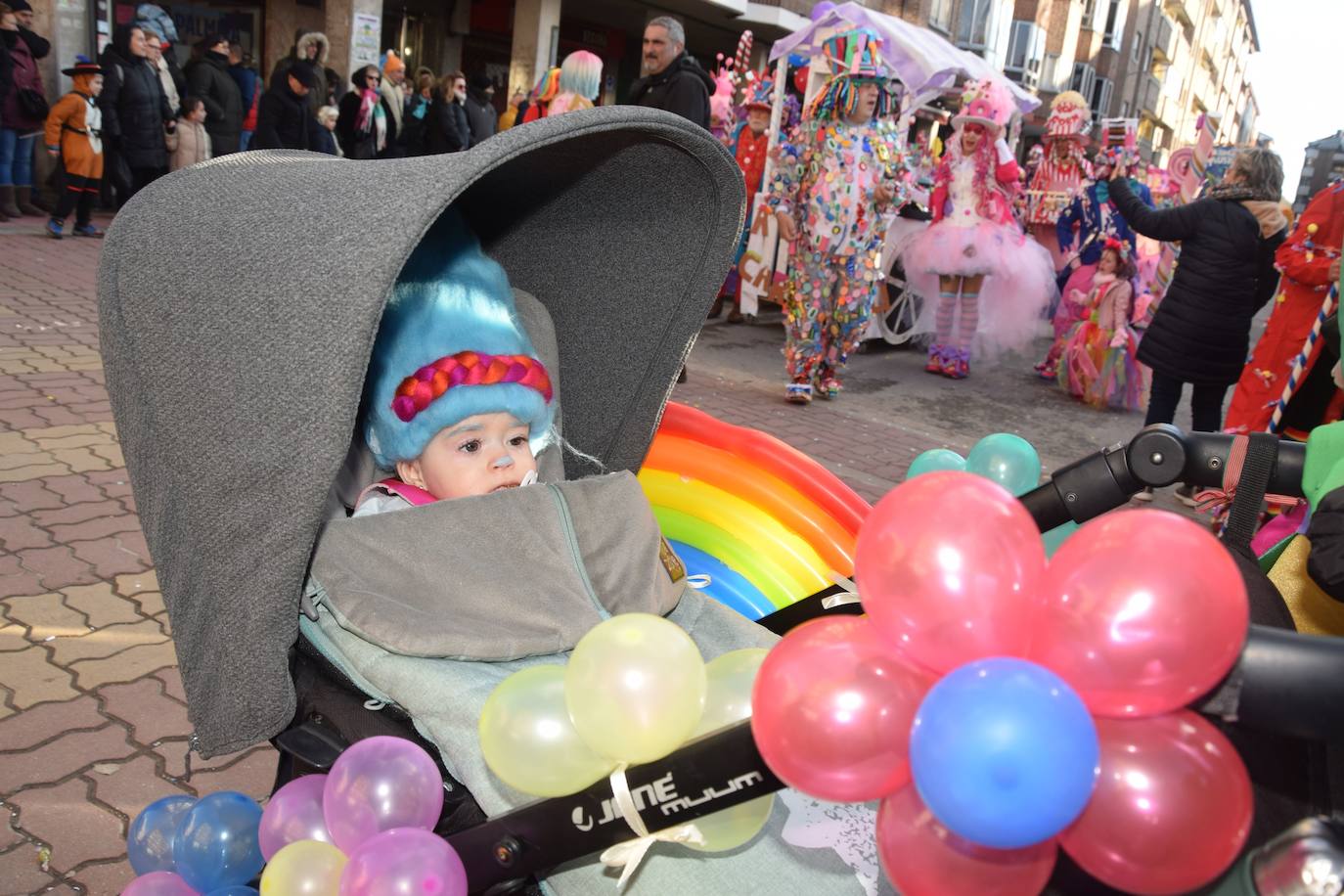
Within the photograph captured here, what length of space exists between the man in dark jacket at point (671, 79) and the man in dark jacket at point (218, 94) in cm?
585

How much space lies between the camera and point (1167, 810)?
77cm

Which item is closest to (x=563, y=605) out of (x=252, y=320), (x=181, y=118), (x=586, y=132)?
(x=252, y=320)

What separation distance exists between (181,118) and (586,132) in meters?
10.1

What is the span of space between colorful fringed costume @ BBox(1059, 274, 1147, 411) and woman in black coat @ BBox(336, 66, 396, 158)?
7.33 metres

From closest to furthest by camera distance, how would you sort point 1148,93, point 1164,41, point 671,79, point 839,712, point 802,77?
point 839,712, point 671,79, point 802,77, point 1148,93, point 1164,41

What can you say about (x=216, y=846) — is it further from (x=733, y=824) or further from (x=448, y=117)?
(x=448, y=117)

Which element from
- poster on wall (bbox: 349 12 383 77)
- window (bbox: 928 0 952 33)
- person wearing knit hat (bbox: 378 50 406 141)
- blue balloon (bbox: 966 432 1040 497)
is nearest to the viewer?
blue balloon (bbox: 966 432 1040 497)

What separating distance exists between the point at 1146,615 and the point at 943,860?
28 centimetres

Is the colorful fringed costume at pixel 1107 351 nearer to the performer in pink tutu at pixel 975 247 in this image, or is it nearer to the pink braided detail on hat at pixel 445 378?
the performer in pink tutu at pixel 975 247

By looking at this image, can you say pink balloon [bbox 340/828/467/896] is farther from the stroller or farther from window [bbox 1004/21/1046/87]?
window [bbox 1004/21/1046/87]

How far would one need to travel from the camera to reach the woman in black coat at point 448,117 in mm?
11016

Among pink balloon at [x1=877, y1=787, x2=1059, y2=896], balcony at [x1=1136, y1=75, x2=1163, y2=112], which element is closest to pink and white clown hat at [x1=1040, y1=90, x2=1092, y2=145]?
pink balloon at [x1=877, y1=787, x2=1059, y2=896]

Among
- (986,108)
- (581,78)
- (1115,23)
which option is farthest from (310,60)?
(1115,23)

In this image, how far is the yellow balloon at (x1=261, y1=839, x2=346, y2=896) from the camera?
1.44 m
